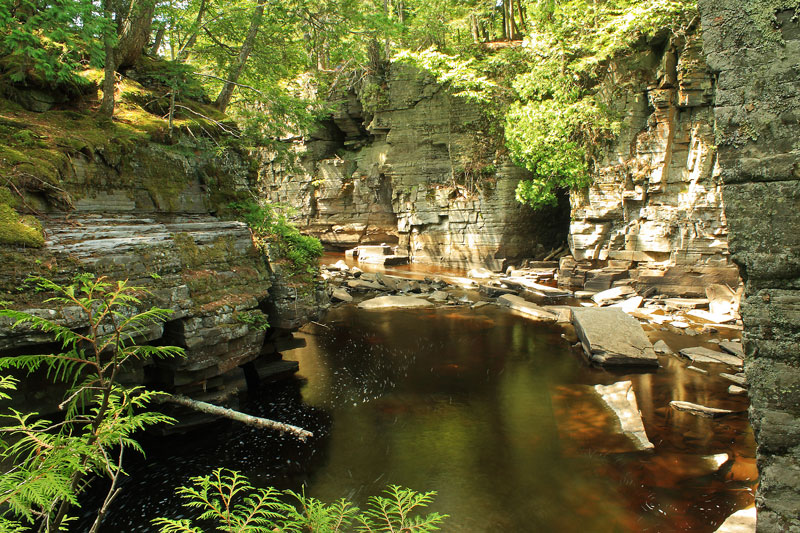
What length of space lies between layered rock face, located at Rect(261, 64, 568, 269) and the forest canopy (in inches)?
62.7

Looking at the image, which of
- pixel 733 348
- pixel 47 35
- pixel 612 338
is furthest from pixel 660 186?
pixel 47 35

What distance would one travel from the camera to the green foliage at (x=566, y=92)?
16.9 metres

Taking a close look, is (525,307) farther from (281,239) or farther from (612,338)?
(281,239)

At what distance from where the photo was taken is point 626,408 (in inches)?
327

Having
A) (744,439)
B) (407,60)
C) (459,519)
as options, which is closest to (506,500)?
(459,519)

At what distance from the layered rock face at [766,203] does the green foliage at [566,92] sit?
51.4ft

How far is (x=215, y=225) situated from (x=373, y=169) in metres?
19.6

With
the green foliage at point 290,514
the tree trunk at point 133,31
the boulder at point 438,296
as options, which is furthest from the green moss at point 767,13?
the boulder at point 438,296

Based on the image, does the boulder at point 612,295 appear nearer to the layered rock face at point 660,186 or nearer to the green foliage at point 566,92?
the layered rock face at point 660,186

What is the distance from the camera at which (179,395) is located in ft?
24.2

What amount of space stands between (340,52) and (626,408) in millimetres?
12668

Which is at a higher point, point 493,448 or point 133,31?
point 133,31

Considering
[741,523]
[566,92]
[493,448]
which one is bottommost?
[493,448]

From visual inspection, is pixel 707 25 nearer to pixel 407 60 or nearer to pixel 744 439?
pixel 744 439
